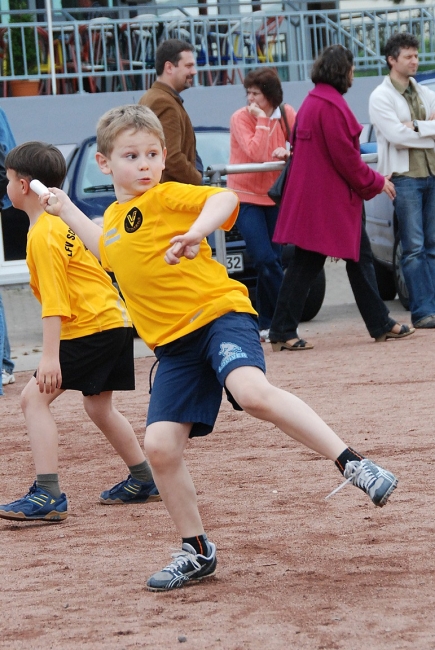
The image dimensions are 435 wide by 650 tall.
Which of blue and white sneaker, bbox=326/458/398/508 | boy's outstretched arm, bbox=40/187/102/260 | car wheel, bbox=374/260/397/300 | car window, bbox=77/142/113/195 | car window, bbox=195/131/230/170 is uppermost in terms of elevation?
boy's outstretched arm, bbox=40/187/102/260

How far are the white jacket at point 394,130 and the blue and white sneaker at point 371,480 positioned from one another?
6.10 meters

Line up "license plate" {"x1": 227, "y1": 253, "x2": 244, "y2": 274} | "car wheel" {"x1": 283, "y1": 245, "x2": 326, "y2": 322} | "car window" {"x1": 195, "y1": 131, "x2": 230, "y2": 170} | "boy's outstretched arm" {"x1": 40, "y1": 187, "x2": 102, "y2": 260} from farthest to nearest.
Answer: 1. "car window" {"x1": 195, "y1": 131, "x2": 230, "y2": 170}
2. "car wheel" {"x1": 283, "y1": 245, "x2": 326, "y2": 322}
3. "license plate" {"x1": 227, "y1": 253, "x2": 244, "y2": 274}
4. "boy's outstretched arm" {"x1": 40, "y1": 187, "x2": 102, "y2": 260}

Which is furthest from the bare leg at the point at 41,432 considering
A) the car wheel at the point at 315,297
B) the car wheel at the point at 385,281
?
the car wheel at the point at 385,281

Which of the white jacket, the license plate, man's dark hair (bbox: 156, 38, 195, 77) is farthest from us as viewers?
the license plate

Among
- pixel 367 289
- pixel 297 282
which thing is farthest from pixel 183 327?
pixel 367 289

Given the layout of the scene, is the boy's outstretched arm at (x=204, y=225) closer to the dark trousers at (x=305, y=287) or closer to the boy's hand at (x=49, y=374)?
the boy's hand at (x=49, y=374)

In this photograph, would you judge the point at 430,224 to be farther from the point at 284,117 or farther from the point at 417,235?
the point at 284,117

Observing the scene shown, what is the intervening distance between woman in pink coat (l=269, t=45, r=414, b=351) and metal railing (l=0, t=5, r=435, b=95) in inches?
383

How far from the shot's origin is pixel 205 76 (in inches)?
775

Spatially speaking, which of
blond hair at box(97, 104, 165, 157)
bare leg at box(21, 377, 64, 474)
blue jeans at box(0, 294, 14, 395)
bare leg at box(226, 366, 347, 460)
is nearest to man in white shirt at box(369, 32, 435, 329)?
blue jeans at box(0, 294, 14, 395)

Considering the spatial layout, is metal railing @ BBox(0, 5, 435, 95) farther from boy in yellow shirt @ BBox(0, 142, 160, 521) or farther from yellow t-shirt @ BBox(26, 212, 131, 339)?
yellow t-shirt @ BBox(26, 212, 131, 339)

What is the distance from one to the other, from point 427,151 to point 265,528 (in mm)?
5772

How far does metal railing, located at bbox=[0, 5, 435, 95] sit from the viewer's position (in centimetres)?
1845

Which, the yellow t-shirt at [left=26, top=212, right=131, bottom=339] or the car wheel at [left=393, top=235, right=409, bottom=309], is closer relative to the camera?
the yellow t-shirt at [left=26, top=212, right=131, bottom=339]
